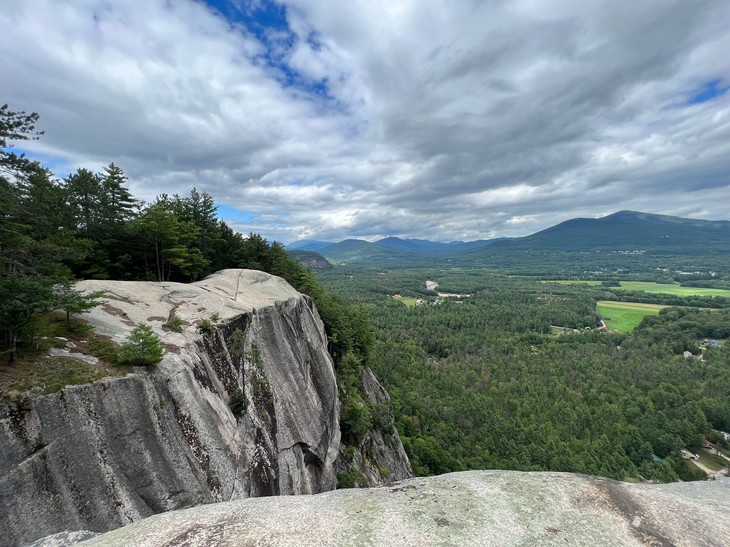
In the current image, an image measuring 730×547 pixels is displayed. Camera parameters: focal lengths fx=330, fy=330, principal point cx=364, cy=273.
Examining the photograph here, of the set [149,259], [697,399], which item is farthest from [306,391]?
[697,399]

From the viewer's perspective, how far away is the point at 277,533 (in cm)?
713

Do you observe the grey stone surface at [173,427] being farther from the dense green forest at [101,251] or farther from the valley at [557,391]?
the valley at [557,391]

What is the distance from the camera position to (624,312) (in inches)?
6531

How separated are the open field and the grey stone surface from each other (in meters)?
160

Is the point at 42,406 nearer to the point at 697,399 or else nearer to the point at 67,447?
the point at 67,447

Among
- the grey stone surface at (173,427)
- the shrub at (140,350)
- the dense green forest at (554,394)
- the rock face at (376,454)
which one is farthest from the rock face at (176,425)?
the dense green forest at (554,394)

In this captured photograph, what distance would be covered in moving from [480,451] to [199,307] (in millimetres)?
Answer: 51225

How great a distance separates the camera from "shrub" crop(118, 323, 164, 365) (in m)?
11.2

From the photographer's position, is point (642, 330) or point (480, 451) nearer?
point (480, 451)

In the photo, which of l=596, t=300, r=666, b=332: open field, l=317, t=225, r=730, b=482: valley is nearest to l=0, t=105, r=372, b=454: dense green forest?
l=317, t=225, r=730, b=482: valley

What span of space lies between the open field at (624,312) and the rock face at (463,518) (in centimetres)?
16125

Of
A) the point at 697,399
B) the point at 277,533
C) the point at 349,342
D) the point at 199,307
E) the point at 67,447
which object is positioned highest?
the point at 199,307

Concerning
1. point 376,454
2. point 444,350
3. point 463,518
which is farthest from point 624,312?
point 463,518

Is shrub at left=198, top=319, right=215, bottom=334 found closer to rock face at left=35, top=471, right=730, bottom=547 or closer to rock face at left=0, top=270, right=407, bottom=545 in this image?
rock face at left=0, top=270, right=407, bottom=545
